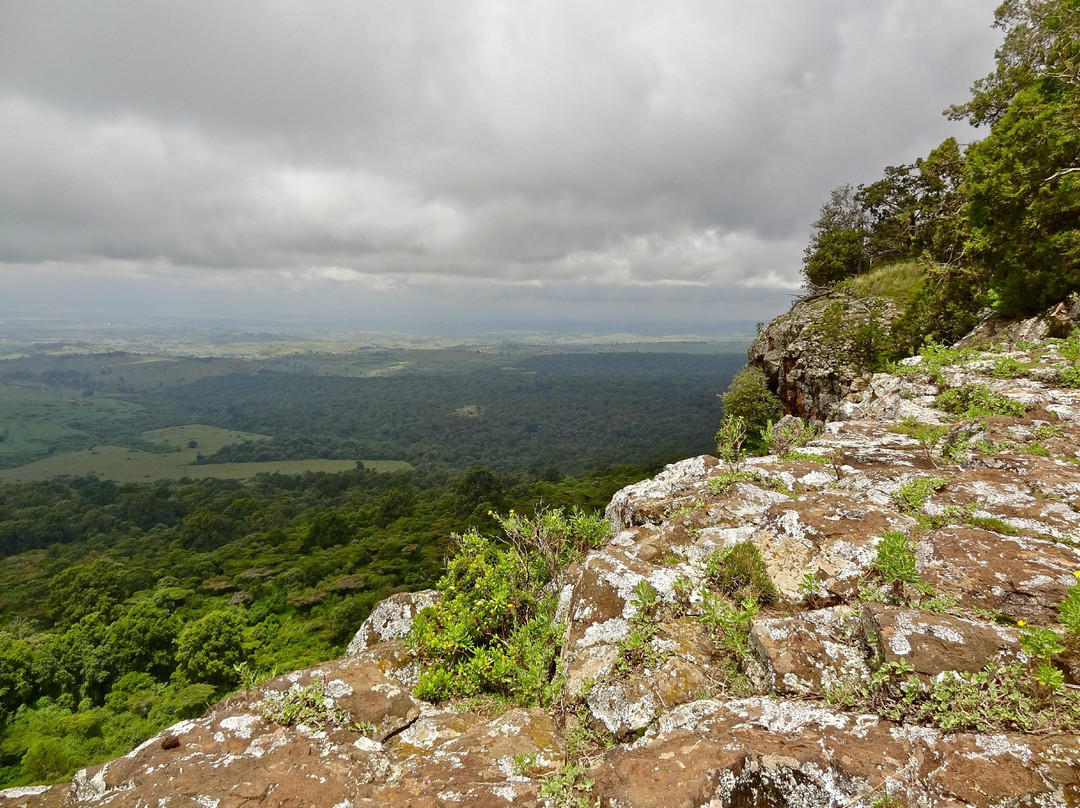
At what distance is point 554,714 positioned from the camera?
213 inches

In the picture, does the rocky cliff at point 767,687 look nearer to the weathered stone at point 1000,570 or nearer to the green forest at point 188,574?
the weathered stone at point 1000,570

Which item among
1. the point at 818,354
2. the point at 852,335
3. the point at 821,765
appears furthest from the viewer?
the point at 818,354

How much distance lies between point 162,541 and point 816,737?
9993 cm

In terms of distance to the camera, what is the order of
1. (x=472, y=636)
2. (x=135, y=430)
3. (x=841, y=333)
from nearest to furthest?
(x=472, y=636) → (x=841, y=333) → (x=135, y=430)

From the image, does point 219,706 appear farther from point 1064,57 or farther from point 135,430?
point 135,430

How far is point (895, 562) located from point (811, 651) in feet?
5.79

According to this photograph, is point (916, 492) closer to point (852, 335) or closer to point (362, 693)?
point (362, 693)

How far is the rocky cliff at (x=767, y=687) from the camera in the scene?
142 inches

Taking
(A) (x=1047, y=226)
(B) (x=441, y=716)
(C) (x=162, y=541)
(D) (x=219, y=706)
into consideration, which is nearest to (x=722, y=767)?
(B) (x=441, y=716)

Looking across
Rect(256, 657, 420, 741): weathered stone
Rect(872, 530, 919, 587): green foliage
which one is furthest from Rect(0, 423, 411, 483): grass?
Rect(872, 530, 919, 587): green foliage

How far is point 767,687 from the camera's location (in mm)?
4688

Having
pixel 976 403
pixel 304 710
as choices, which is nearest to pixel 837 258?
pixel 976 403

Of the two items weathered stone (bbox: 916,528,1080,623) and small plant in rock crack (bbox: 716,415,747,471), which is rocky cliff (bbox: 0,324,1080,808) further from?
small plant in rock crack (bbox: 716,415,747,471)

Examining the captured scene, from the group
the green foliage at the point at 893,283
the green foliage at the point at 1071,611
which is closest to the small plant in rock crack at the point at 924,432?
the green foliage at the point at 1071,611
